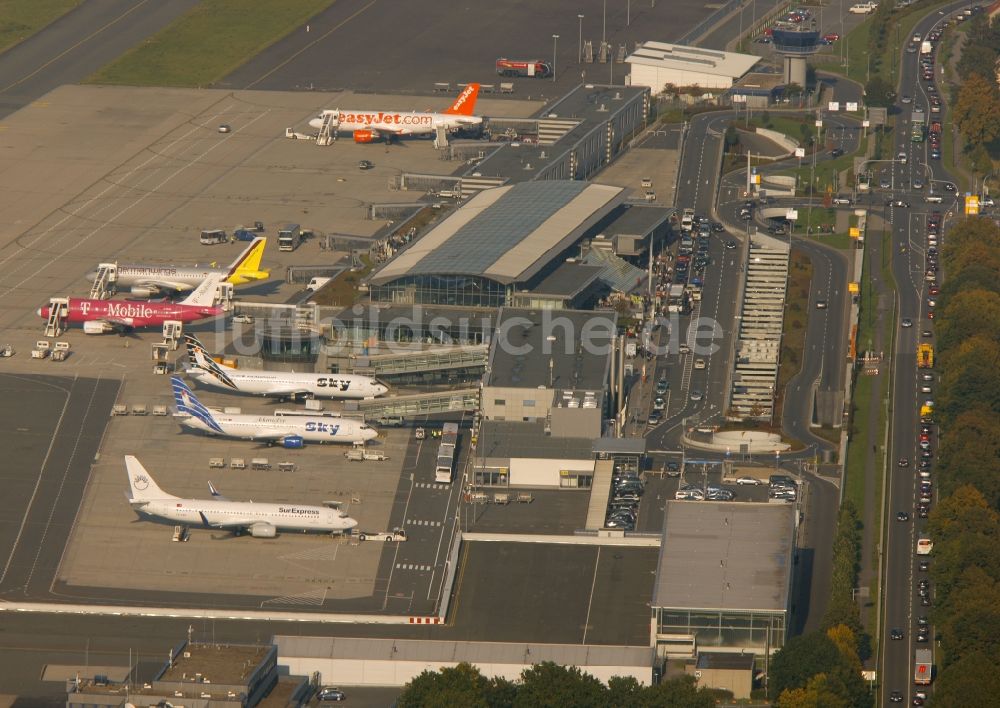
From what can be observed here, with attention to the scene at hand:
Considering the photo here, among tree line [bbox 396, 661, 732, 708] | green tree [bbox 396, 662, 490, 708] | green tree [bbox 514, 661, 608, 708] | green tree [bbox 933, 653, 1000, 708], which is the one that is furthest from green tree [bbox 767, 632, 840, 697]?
green tree [bbox 396, 662, 490, 708]

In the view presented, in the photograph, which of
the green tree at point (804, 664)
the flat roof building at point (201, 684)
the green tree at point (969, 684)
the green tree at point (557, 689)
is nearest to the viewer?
the flat roof building at point (201, 684)

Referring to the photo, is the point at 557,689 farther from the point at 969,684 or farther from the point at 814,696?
the point at 969,684

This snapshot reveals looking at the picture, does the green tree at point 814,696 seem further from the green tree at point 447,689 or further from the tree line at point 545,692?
the green tree at point 447,689

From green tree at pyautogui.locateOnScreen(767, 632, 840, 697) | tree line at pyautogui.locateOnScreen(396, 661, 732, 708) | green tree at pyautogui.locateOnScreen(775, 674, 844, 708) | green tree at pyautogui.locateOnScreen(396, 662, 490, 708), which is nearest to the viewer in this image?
green tree at pyautogui.locateOnScreen(396, 662, 490, 708)

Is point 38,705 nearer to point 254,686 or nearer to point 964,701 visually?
point 254,686

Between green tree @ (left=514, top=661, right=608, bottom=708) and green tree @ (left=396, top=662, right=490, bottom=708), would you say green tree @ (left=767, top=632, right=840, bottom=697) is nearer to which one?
green tree @ (left=514, top=661, right=608, bottom=708)

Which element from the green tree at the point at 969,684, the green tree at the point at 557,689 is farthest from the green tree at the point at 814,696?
the green tree at the point at 557,689

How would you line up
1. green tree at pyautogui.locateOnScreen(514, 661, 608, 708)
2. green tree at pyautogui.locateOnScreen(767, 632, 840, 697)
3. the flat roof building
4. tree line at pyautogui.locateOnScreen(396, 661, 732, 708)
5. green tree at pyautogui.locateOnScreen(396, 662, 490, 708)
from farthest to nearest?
green tree at pyautogui.locateOnScreen(767, 632, 840, 697), green tree at pyautogui.locateOnScreen(514, 661, 608, 708), tree line at pyautogui.locateOnScreen(396, 661, 732, 708), green tree at pyautogui.locateOnScreen(396, 662, 490, 708), the flat roof building
